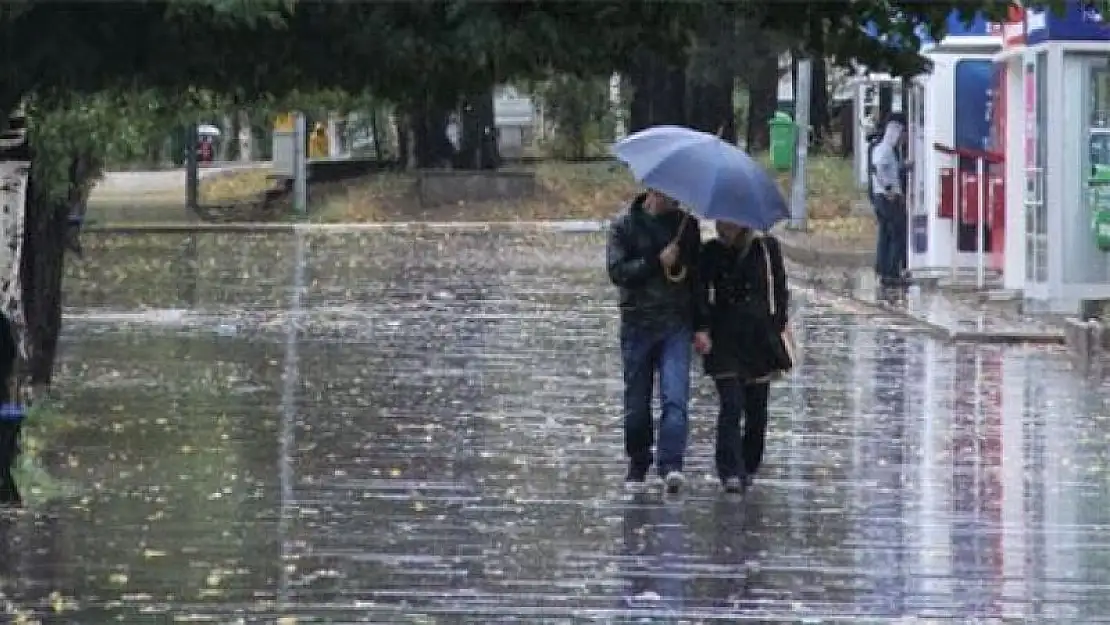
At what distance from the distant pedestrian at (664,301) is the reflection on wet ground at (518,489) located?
448mm

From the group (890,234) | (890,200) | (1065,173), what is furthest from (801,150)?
(1065,173)

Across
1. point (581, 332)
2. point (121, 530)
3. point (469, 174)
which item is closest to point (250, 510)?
point (121, 530)

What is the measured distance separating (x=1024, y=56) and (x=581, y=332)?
5366 mm

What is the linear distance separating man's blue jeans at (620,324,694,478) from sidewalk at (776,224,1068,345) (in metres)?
8.75

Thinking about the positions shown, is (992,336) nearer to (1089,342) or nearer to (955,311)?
(1089,342)

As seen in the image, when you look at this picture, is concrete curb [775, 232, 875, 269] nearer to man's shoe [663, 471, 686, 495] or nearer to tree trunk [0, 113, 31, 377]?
man's shoe [663, 471, 686, 495]

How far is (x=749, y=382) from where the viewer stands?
11.5m

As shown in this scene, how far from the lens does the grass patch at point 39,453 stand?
37.1 ft

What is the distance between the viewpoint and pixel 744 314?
37.2ft

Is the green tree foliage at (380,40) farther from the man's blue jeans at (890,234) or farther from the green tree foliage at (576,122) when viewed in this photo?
the green tree foliage at (576,122)

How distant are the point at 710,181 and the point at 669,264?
0.45 meters

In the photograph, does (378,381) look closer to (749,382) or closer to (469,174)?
(749,382)

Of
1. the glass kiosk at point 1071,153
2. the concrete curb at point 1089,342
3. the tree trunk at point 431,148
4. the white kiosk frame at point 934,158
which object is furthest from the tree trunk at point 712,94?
the concrete curb at point 1089,342

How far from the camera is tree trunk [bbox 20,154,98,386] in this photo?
14547 mm
